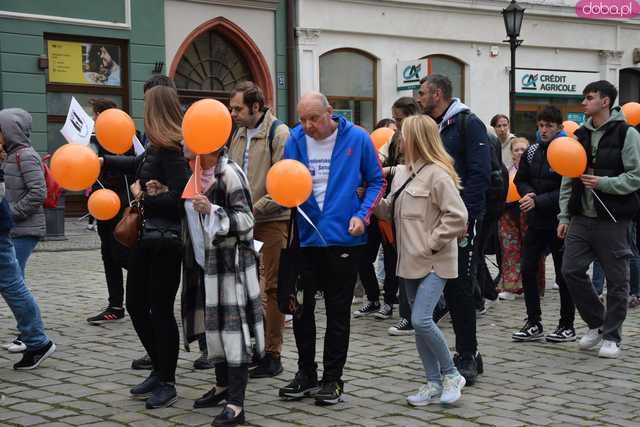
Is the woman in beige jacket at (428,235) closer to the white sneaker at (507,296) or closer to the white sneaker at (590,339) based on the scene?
the white sneaker at (590,339)

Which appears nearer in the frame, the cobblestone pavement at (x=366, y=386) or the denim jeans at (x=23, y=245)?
the cobblestone pavement at (x=366, y=386)

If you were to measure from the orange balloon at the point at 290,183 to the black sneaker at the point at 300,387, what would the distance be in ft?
→ 3.88

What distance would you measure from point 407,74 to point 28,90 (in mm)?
9753

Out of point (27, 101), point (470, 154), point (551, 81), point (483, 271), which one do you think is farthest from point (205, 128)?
point (551, 81)

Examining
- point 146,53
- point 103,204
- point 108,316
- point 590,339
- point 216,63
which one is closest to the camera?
point 103,204

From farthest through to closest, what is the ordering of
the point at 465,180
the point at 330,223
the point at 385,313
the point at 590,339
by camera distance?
the point at 385,313, the point at 590,339, the point at 465,180, the point at 330,223

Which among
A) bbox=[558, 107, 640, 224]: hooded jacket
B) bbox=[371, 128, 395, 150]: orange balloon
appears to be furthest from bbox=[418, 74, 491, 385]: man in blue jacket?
bbox=[371, 128, 395, 150]: orange balloon

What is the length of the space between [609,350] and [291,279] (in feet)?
9.37

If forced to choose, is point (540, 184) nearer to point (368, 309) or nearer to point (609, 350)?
point (609, 350)

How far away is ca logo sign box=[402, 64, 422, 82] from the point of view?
23922mm

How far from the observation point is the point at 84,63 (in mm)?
19766

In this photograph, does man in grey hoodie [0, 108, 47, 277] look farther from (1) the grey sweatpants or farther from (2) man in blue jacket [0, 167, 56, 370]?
(1) the grey sweatpants

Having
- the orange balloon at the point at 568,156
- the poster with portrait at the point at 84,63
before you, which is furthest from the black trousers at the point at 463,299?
the poster with portrait at the point at 84,63

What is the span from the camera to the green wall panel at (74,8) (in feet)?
61.0
